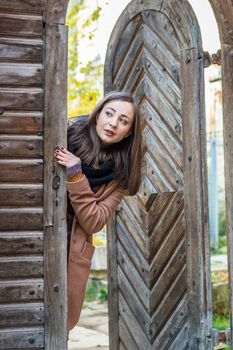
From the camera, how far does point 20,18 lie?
3.54 m

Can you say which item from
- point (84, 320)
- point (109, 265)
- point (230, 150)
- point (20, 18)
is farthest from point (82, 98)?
point (20, 18)

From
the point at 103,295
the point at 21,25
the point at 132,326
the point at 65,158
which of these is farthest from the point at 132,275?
the point at 103,295

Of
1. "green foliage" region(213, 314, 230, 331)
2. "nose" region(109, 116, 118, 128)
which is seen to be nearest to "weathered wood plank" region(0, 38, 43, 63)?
"nose" region(109, 116, 118, 128)

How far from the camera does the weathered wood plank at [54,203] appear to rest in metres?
3.49

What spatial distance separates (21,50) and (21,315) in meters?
1.53

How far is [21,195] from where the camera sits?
137 inches

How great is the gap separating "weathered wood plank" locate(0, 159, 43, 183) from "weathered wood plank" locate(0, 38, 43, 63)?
0.60 m

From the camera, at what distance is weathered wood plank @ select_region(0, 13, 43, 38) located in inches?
138

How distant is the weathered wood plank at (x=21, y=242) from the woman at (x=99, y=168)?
271mm

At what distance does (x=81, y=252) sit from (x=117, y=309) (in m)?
1.80

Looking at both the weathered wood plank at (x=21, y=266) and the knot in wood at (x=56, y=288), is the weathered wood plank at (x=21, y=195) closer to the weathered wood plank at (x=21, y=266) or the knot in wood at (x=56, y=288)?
the weathered wood plank at (x=21, y=266)

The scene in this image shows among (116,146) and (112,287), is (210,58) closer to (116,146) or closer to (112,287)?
(116,146)

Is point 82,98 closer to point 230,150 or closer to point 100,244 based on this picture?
point 100,244

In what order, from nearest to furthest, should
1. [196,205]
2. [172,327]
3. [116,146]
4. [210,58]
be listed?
1. [116,146]
2. [196,205]
3. [210,58]
4. [172,327]
